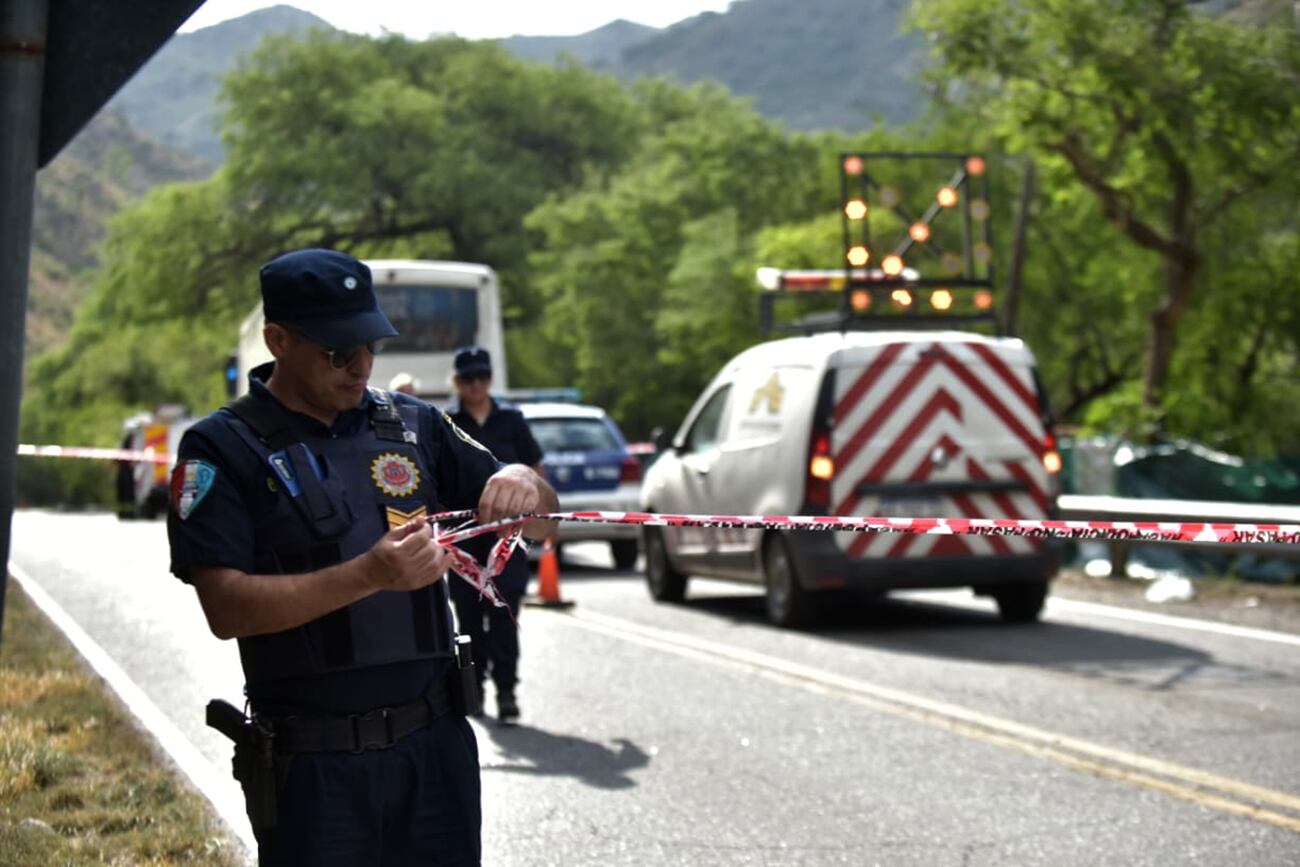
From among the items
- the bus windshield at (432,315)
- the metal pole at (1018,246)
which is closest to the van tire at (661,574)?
the bus windshield at (432,315)

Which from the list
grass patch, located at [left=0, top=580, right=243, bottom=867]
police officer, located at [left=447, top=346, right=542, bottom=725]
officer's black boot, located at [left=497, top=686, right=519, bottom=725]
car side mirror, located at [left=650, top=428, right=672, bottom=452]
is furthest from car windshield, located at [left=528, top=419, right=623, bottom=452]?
officer's black boot, located at [left=497, top=686, right=519, bottom=725]

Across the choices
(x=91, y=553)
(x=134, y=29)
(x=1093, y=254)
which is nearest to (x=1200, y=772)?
(x=134, y=29)

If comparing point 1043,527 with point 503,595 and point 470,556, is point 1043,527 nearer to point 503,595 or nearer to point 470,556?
point 470,556

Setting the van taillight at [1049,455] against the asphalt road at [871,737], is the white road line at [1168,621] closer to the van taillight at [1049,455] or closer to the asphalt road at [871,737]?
the asphalt road at [871,737]


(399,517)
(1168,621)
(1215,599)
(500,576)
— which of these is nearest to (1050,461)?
(1168,621)

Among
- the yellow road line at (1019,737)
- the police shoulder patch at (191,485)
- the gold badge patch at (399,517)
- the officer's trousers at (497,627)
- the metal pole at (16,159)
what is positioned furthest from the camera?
the officer's trousers at (497,627)

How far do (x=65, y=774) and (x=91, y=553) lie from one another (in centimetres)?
1641

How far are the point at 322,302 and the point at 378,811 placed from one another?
92cm

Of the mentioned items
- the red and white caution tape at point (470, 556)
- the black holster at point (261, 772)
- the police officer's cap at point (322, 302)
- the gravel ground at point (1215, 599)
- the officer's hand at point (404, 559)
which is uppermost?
the police officer's cap at point (322, 302)

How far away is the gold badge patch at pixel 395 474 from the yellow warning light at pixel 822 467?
31.0 feet

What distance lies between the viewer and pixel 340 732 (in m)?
3.69

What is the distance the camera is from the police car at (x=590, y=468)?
20.1 metres

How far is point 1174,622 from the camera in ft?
46.0

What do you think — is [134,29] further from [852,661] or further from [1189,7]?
[1189,7]
